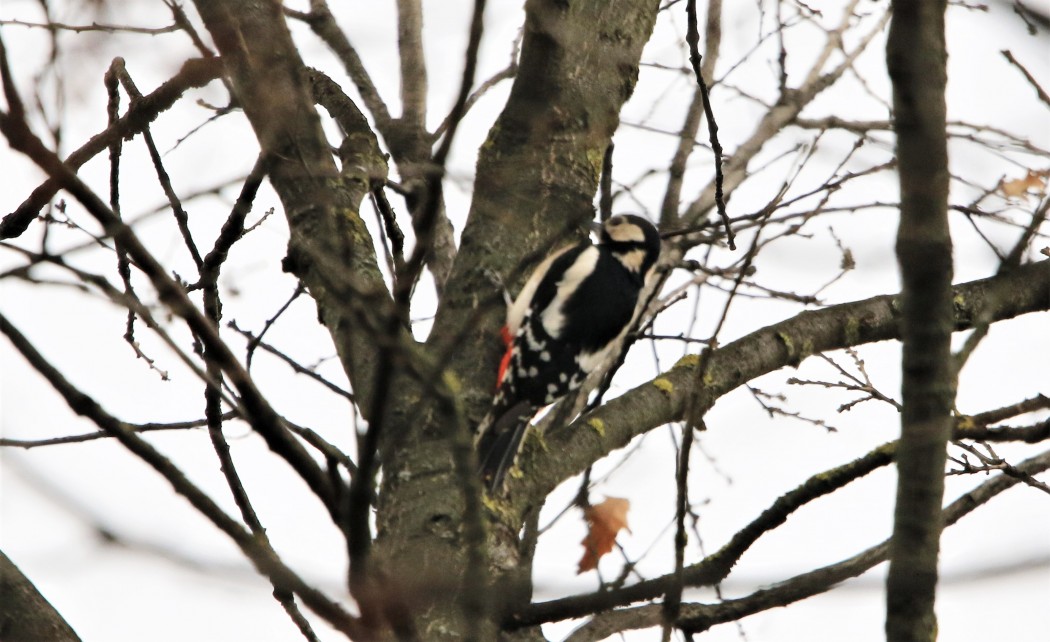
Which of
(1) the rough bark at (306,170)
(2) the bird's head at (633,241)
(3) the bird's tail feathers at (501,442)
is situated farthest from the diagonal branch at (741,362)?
(2) the bird's head at (633,241)

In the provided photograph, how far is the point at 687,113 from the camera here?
545 cm

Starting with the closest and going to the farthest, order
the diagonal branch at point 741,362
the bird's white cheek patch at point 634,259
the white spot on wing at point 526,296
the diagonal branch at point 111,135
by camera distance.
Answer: the diagonal branch at point 111,135, the diagonal branch at point 741,362, the white spot on wing at point 526,296, the bird's white cheek patch at point 634,259

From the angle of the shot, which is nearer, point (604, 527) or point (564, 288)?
point (604, 527)

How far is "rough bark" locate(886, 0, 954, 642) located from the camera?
1528 millimetres

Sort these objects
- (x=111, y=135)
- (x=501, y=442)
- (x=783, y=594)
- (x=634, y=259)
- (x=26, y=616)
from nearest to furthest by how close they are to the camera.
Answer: (x=26, y=616), (x=783, y=594), (x=111, y=135), (x=501, y=442), (x=634, y=259)

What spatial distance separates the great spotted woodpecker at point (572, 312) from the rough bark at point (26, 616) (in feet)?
5.89

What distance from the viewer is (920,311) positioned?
161 centimetres

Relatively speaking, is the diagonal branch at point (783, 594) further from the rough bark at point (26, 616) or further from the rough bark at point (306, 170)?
the rough bark at point (26, 616)

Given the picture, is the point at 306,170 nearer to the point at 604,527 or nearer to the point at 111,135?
the point at 111,135

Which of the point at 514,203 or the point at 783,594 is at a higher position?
the point at 514,203

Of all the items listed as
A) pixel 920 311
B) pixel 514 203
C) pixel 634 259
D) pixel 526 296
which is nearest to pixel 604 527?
pixel 526 296

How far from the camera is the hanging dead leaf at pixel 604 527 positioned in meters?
4.21

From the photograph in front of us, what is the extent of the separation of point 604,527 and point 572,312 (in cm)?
101

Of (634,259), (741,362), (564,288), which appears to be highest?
(634,259)
